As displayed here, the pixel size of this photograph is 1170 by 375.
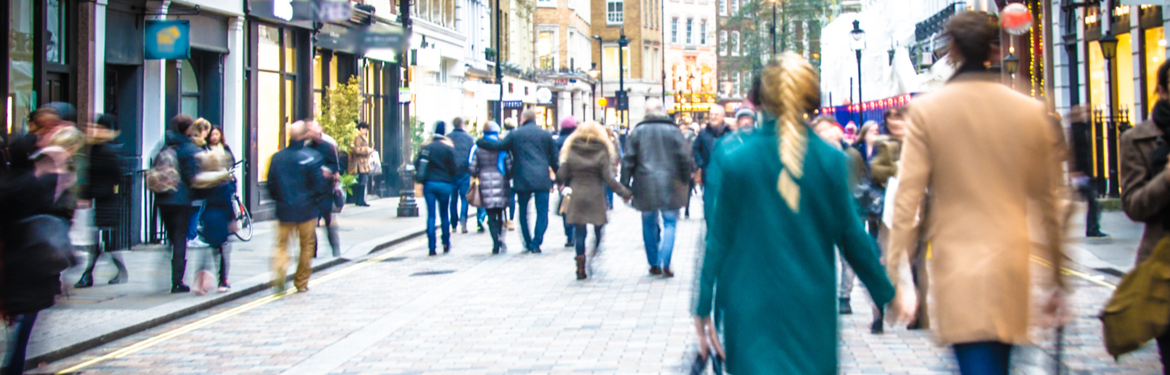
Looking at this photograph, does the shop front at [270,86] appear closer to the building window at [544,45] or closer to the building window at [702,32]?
the building window at [544,45]

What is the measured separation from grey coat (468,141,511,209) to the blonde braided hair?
11.1m

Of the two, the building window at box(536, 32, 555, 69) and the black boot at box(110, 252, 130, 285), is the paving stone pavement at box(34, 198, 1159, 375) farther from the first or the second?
the building window at box(536, 32, 555, 69)

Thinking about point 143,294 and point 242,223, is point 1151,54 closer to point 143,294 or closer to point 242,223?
point 242,223

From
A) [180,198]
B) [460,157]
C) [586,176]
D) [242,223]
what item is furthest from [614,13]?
[180,198]

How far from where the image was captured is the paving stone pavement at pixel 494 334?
6.93 meters

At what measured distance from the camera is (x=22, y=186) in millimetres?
5945

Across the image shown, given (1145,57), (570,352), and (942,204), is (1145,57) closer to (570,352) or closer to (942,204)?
(570,352)

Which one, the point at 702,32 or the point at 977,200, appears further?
the point at 702,32

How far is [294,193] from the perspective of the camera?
34.8 ft

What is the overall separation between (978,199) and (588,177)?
26.6 feet

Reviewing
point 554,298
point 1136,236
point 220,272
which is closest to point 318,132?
point 220,272

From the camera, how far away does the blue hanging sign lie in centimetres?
1622

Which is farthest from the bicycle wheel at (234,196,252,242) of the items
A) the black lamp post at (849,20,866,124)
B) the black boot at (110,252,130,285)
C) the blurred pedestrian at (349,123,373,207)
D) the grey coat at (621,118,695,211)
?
the black lamp post at (849,20,866,124)

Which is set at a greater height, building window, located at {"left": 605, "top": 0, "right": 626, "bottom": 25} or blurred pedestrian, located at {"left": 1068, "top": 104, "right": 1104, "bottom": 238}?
building window, located at {"left": 605, "top": 0, "right": 626, "bottom": 25}
